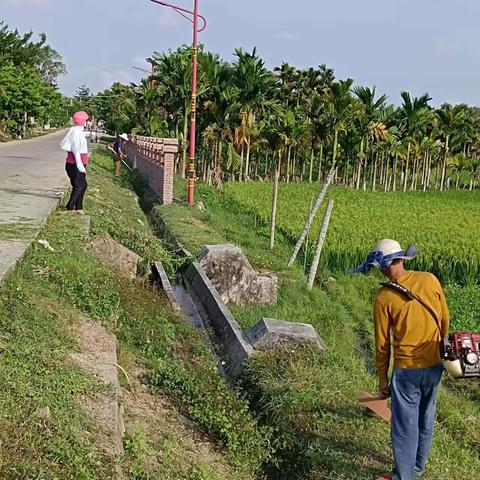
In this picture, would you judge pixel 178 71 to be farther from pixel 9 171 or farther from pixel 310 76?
pixel 310 76

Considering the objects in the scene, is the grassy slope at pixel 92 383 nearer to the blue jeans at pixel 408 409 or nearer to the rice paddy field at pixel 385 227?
the blue jeans at pixel 408 409

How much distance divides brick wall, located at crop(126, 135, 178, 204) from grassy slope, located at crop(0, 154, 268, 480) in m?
9.33

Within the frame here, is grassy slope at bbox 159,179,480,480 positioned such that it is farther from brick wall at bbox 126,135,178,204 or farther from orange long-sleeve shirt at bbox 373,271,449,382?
brick wall at bbox 126,135,178,204

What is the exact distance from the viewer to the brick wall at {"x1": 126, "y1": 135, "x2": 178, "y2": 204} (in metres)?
17.8

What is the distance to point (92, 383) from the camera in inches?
181

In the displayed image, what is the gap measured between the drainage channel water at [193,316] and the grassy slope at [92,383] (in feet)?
0.66

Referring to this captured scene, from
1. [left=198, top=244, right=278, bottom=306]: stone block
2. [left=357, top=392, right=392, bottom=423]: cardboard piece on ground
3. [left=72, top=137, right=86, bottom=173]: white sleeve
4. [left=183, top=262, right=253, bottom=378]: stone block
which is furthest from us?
[left=198, top=244, right=278, bottom=306]: stone block

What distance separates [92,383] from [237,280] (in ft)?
18.4

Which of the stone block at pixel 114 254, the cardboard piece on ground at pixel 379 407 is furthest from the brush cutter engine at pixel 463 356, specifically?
the stone block at pixel 114 254

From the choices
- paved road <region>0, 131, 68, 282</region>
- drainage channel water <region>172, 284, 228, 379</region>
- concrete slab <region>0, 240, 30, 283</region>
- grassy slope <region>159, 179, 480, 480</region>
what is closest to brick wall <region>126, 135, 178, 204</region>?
paved road <region>0, 131, 68, 282</region>

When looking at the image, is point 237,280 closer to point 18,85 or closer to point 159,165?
point 159,165

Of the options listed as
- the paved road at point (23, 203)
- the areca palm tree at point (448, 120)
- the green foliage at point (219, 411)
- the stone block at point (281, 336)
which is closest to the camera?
the green foliage at point (219, 411)

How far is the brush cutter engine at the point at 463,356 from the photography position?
3904mm

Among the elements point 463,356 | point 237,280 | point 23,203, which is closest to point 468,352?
point 463,356
